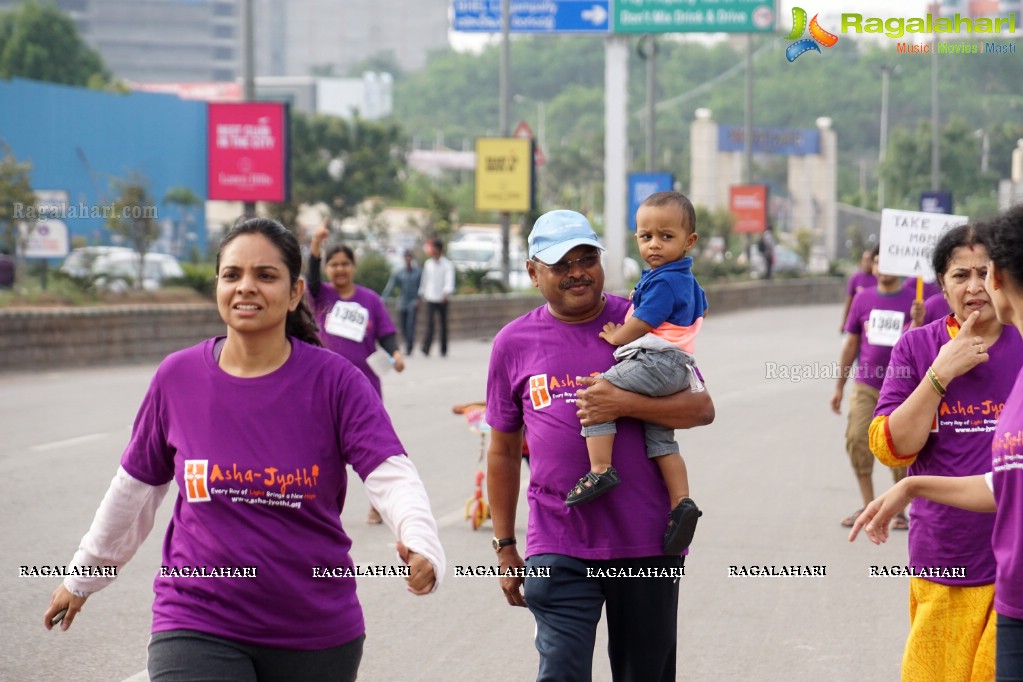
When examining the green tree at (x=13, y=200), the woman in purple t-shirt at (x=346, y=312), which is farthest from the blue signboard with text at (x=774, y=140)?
the woman in purple t-shirt at (x=346, y=312)

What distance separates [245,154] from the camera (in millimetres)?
25172

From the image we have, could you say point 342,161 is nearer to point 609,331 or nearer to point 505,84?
point 505,84

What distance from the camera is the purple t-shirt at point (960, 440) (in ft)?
15.4

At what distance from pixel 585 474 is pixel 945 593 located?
114 cm

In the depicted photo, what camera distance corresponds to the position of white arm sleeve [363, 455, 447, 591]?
3.71 m

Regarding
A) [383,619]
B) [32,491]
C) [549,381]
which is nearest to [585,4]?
[32,491]

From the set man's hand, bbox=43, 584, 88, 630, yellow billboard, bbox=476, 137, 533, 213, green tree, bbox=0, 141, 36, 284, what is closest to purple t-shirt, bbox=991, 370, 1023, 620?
man's hand, bbox=43, 584, 88, 630

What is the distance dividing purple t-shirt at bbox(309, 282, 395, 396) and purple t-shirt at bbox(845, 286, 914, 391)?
314 cm

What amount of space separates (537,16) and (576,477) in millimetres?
30604

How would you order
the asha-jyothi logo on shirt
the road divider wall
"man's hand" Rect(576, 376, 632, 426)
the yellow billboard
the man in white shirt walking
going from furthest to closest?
the yellow billboard
the man in white shirt walking
the road divider wall
"man's hand" Rect(576, 376, 632, 426)
the asha-jyothi logo on shirt

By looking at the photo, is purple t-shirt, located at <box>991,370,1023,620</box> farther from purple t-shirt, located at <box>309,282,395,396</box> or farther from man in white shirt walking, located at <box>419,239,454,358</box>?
man in white shirt walking, located at <box>419,239,454,358</box>

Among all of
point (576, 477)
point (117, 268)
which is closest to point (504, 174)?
point (117, 268)

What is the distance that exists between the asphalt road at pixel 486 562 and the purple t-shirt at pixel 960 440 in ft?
6.25

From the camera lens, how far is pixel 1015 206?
356 cm
